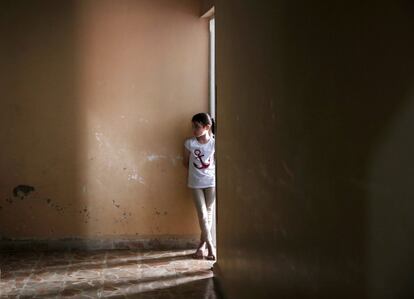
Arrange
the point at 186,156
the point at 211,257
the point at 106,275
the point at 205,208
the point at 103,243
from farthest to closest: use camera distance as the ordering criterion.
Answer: the point at 103,243 → the point at 186,156 → the point at 205,208 → the point at 211,257 → the point at 106,275

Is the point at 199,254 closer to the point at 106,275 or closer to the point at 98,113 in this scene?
the point at 106,275

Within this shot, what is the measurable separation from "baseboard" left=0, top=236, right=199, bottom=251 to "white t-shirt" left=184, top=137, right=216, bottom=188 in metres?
0.66

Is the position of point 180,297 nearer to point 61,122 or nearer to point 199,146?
point 199,146

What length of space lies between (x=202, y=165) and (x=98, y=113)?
1197 mm

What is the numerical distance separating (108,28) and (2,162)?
1726 millimetres

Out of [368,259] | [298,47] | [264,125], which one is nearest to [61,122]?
[264,125]

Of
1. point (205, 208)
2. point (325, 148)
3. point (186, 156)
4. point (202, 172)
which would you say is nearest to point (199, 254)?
point (205, 208)

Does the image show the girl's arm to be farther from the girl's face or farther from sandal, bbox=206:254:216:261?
sandal, bbox=206:254:216:261

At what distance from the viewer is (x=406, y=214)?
168 centimetres

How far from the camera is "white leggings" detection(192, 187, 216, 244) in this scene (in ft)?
19.8

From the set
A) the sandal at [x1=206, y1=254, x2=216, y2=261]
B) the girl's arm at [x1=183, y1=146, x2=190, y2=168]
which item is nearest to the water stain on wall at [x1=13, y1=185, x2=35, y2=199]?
the girl's arm at [x1=183, y1=146, x2=190, y2=168]

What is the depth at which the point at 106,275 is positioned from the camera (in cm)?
543

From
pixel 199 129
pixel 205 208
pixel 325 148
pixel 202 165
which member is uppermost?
pixel 199 129

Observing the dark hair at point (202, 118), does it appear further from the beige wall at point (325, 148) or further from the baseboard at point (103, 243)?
the beige wall at point (325, 148)
